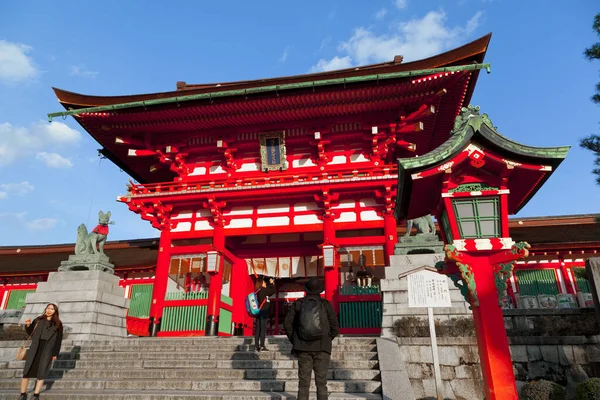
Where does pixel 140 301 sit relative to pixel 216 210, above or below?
below

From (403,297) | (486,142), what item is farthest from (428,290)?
(486,142)

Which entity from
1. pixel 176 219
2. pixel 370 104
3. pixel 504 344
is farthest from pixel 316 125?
pixel 504 344

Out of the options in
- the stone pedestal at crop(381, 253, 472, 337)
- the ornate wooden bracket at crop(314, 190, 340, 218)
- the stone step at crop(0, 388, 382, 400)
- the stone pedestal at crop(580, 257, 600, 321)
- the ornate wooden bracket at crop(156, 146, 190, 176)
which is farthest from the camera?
the ornate wooden bracket at crop(156, 146, 190, 176)

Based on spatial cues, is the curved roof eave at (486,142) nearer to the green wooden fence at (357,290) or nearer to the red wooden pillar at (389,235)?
the red wooden pillar at (389,235)

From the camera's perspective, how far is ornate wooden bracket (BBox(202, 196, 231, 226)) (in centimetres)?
1526

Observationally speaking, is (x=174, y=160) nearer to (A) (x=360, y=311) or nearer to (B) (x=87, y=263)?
(B) (x=87, y=263)

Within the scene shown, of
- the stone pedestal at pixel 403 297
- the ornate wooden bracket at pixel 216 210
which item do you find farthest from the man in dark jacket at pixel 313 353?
the ornate wooden bracket at pixel 216 210

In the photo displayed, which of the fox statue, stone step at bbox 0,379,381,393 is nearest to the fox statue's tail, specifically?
the fox statue

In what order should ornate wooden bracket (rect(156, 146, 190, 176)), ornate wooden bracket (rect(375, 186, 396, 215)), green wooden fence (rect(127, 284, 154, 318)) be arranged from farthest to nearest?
green wooden fence (rect(127, 284, 154, 318))
ornate wooden bracket (rect(156, 146, 190, 176))
ornate wooden bracket (rect(375, 186, 396, 215))

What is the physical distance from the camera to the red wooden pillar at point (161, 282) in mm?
14344

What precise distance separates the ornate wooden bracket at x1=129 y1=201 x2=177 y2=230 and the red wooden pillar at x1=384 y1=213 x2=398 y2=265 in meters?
8.58

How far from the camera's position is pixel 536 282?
1608cm

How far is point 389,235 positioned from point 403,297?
4797 mm

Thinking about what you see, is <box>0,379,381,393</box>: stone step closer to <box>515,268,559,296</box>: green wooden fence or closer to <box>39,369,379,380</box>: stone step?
<box>39,369,379,380</box>: stone step
